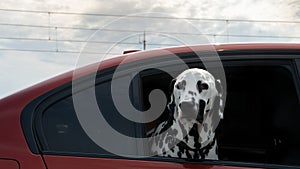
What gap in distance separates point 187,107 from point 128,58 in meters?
0.41

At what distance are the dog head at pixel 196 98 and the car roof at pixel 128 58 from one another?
167 mm

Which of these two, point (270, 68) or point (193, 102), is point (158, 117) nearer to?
point (193, 102)

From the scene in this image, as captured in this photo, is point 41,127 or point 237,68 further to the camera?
point 237,68

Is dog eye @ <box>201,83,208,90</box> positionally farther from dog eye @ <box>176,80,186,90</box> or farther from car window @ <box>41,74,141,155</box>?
car window @ <box>41,74,141,155</box>

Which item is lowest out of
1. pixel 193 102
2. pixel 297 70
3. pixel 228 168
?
pixel 228 168

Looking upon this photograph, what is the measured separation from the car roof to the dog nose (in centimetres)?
32

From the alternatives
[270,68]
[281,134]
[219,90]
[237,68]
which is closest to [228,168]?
[219,90]

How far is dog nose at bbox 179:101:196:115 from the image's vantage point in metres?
1.43

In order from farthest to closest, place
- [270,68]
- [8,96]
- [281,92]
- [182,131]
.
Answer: [281,92], [270,68], [8,96], [182,131]

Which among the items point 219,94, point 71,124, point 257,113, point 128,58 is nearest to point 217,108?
point 219,94

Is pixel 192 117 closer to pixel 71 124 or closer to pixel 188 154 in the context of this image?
pixel 188 154

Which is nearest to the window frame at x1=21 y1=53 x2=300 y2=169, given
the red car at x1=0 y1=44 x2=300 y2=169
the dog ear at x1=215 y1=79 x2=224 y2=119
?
the red car at x1=0 y1=44 x2=300 y2=169

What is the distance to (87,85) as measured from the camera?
1609 millimetres

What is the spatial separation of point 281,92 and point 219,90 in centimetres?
62
